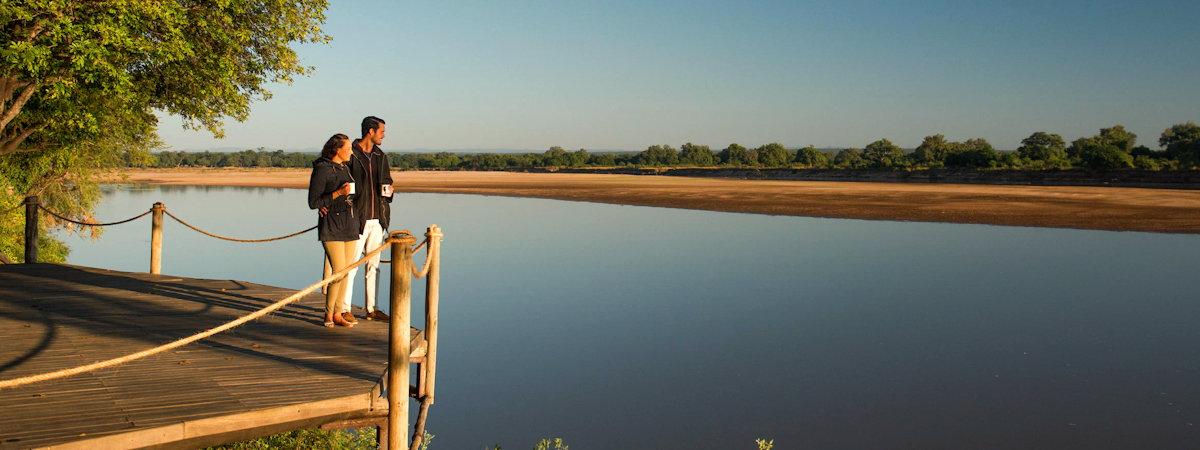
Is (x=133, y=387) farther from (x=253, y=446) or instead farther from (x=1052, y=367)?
(x=1052, y=367)

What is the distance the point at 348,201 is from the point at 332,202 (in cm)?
16

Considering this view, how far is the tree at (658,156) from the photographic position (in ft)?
541

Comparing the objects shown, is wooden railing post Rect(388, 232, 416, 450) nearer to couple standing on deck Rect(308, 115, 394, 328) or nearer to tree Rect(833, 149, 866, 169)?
couple standing on deck Rect(308, 115, 394, 328)

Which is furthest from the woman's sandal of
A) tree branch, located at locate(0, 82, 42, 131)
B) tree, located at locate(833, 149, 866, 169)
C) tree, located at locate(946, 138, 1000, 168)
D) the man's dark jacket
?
tree, located at locate(833, 149, 866, 169)

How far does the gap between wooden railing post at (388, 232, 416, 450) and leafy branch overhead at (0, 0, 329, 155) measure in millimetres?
8184

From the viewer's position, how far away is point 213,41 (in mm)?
16078

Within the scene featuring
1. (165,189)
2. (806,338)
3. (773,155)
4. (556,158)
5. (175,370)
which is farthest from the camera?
(556,158)

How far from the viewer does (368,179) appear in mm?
8852

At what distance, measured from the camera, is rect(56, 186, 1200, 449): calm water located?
429 inches

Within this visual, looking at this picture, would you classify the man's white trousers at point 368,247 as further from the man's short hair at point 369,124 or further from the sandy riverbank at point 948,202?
the sandy riverbank at point 948,202

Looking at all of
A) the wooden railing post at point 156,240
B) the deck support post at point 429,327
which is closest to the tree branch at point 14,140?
the wooden railing post at point 156,240

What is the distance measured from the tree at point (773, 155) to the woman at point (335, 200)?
446 ft

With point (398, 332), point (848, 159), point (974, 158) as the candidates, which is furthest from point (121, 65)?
point (848, 159)

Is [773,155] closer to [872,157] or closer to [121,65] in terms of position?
[872,157]
